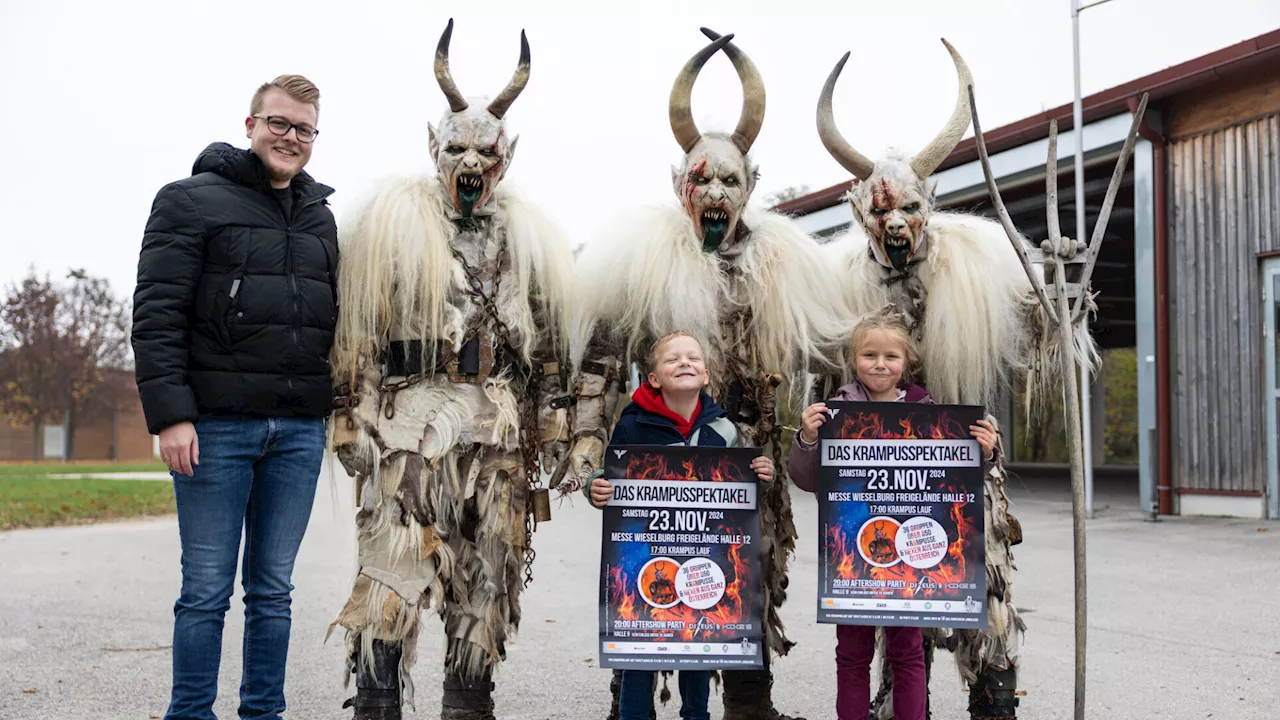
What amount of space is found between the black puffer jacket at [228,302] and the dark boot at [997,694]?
2.52 meters

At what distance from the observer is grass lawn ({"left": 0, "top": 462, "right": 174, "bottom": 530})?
491 inches

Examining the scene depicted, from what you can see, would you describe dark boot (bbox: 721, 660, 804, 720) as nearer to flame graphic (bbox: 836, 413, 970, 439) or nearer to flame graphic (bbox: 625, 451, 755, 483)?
flame graphic (bbox: 625, 451, 755, 483)

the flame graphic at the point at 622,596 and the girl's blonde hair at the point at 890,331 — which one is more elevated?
the girl's blonde hair at the point at 890,331

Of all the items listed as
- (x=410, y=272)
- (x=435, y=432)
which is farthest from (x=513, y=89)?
(x=435, y=432)

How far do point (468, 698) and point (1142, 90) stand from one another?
981cm

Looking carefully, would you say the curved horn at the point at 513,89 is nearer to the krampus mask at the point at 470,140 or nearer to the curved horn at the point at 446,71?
the krampus mask at the point at 470,140

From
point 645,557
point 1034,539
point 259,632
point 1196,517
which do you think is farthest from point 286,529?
point 1196,517

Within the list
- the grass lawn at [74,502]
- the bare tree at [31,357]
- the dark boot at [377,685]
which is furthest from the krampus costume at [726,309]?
the bare tree at [31,357]

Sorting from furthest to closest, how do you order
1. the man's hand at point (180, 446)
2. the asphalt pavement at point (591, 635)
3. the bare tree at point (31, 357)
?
the bare tree at point (31, 357), the asphalt pavement at point (591, 635), the man's hand at point (180, 446)

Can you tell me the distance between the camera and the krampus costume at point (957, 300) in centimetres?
367

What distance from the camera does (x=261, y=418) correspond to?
3260mm

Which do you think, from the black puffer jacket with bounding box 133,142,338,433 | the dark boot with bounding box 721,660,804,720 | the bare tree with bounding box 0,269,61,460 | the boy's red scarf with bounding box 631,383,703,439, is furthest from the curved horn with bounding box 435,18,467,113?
the bare tree with bounding box 0,269,61,460

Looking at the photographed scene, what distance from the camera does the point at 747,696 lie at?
153 inches

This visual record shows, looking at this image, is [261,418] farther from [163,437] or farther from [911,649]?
[911,649]
